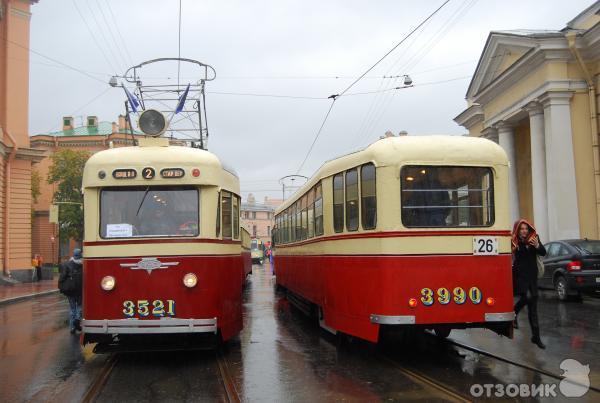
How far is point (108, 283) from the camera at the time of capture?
24.9 feet

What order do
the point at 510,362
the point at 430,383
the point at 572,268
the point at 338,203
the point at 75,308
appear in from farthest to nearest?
the point at 572,268 → the point at 75,308 → the point at 338,203 → the point at 510,362 → the point at 430,383

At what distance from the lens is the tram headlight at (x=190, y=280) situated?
24.9 feet

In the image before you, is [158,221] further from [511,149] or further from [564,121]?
[511,149]

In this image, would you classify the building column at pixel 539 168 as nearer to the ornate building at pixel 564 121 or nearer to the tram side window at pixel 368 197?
the ornate building at pixel 564 121

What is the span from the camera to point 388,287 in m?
7.07

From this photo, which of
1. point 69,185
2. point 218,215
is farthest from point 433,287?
point 69,185

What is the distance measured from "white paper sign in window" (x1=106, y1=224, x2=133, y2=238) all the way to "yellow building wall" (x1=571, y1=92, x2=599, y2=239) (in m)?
17.2

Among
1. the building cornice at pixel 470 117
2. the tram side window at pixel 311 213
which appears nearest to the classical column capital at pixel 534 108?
the building cornice at pixel 470 117

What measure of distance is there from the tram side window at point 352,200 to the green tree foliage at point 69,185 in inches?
1561

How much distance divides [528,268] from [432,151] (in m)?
2.48

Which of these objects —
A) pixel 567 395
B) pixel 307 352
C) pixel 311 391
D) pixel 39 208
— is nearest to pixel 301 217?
pixel 307 352

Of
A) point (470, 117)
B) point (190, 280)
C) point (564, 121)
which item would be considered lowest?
point (190, 280)

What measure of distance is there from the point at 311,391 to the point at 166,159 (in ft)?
12.5

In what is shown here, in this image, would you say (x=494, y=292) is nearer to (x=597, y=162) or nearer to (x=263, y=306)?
(x=263, y=306)
